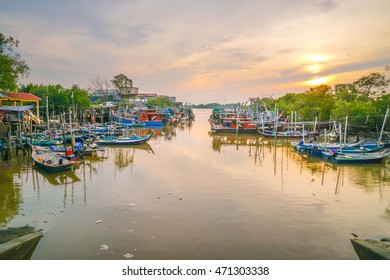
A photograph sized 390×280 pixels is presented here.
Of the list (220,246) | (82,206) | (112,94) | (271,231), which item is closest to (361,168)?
(271,231)

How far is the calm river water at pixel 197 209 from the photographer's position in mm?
6805

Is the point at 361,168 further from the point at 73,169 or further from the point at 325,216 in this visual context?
the point at 73,169

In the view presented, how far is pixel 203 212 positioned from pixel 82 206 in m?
3.98

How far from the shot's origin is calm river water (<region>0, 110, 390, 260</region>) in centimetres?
680

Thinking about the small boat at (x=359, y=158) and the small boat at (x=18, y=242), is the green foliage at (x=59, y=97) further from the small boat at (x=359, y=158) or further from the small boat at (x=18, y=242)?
the small boat at (x=18, y=242)

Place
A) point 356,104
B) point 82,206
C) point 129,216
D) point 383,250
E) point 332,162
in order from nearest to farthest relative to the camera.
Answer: point 383,250 → point 129,216 → point 82,206 → point 332,162 → point 356,104

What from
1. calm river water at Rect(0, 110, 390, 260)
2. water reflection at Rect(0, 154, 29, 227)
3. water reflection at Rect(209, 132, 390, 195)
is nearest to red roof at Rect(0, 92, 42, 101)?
water reflection at Rect(0, 154, 29, 227)

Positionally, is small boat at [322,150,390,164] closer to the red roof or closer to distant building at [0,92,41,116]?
the red roof

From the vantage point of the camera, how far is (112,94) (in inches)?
2357

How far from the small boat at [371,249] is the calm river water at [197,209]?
223 mm

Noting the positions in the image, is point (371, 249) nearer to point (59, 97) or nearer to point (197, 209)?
point (197, 209)

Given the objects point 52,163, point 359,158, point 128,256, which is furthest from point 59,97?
point 128,256

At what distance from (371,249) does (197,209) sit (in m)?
→ 4.82

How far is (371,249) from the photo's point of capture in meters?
5.98
